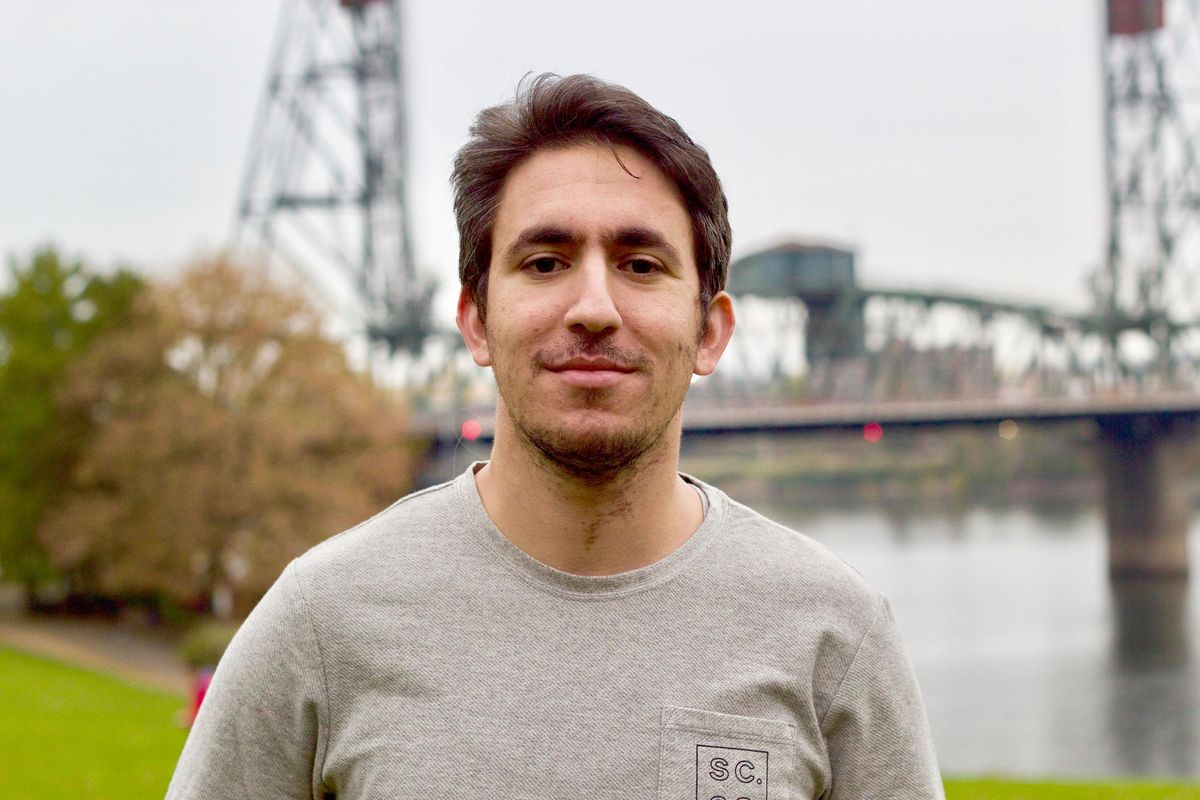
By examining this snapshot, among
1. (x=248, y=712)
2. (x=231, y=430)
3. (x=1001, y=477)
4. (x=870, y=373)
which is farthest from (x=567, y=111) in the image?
(x=1001, y=477)

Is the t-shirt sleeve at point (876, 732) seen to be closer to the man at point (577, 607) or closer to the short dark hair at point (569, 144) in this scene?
the man at point (577, 607)

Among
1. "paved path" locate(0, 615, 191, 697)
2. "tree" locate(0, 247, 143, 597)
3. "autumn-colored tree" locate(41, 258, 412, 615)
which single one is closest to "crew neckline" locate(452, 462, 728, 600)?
"paved path" locate(0, 615, 191, 697)

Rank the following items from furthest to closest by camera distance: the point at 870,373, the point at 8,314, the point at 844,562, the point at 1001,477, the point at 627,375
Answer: the point at 1001,477, the point at 870,373, the point at 8,314, the point at 844,562, the point at 627,375

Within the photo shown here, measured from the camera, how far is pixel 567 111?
88.9 inches

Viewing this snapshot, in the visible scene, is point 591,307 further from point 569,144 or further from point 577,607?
point 577,607

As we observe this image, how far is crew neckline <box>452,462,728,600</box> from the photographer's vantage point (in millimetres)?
2234

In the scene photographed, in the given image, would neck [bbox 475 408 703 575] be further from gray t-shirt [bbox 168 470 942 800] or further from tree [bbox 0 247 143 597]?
tree [bbox 0 247 143 597]

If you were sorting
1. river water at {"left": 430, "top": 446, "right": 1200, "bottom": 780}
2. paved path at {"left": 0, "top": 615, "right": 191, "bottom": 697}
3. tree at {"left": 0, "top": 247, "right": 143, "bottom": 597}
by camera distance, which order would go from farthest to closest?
1. tree at {"left": 0, "top": 247, "right": 143, "bottom": 597}
2. paved path at {"left": 0, "top": 615, "right": 191, "bottom": 697}
3. river water at {"left": 430, "top": 446, "right": 1200, "bottom": 780}

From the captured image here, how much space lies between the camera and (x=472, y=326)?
246 cm

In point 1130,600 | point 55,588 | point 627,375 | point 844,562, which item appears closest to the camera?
point 627,375

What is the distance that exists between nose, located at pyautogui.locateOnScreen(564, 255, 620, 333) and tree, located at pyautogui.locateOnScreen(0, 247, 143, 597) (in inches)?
1273

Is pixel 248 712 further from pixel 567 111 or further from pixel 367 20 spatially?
pixel 367 20

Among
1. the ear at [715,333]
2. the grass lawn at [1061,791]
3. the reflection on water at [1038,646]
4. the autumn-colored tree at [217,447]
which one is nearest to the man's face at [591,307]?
the ear at [715,333]

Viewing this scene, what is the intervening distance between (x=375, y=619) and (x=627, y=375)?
1.82ft
